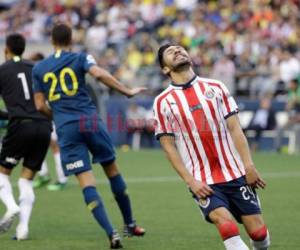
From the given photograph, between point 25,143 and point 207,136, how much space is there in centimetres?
348

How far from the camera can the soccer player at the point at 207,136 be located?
743 centimetres

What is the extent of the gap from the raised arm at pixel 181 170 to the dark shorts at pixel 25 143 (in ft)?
10.6

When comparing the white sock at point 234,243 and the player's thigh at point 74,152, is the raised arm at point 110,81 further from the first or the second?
the white sock at point 234,243

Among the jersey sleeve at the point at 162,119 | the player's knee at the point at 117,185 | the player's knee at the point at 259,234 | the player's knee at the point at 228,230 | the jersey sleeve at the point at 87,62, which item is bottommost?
the player's knee at the point at 117,185

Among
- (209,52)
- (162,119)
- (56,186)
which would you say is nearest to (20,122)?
(162,119)

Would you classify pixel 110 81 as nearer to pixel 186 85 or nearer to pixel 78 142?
pixel 78 142

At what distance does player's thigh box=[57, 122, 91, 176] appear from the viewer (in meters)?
9.34

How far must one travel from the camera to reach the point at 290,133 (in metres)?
24.2

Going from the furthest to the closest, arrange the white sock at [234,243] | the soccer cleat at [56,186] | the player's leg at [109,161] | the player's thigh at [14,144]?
1. the soccer cleat at [56,186]
2. the player's thigh at [14,144]
3. the player's leg at [109,161]
4. the white sock at [234,243]

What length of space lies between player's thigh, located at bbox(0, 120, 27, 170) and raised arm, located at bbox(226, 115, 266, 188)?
3584 millimetres

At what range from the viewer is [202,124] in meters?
7.45

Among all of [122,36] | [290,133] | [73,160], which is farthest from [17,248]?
[122,36]

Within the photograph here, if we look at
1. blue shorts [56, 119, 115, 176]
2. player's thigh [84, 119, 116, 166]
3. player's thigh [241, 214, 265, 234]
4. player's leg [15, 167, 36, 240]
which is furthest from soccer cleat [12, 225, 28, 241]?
player's thigh [241, 214, 265, 234]

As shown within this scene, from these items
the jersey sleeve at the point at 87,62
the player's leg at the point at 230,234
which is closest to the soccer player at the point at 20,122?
the jersey sleeve at the point at 87,62
